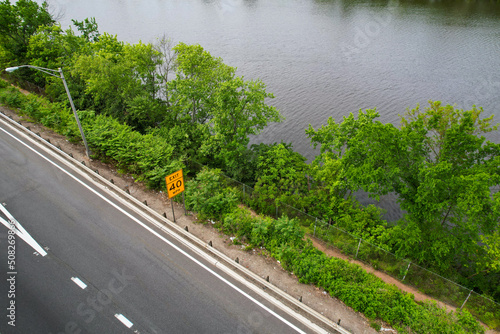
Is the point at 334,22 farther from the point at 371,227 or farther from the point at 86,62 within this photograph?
the point at 371,227

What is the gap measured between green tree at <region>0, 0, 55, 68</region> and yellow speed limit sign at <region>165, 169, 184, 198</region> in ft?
101

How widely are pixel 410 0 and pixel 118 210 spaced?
248 ft

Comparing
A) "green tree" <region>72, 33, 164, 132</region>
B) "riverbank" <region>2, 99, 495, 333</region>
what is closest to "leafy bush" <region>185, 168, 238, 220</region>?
"riverbank" <region>2, 99, 495, 333</region>

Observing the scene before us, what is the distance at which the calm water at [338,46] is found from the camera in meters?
36.0

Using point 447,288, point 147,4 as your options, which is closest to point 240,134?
point 447,288

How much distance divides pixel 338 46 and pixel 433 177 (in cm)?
4007

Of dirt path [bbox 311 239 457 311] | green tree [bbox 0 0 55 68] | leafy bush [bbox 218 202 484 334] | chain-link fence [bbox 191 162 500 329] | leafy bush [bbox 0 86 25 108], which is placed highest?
green tree [bbox 0 0 55 68]

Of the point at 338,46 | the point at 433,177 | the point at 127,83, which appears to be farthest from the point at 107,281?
the point at 338,46

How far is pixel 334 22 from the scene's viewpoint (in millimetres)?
59125

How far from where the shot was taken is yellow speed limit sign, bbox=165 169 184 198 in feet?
49.9

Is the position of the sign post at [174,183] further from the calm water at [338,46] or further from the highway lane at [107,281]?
the calm water at [338,46]

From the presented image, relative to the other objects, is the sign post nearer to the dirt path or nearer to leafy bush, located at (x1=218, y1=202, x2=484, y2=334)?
leafy bush, located at (x1=218, y1=202, x2=484, y2=334)

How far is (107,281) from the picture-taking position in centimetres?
1340

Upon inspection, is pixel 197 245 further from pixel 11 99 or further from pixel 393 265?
pixel 11 99
